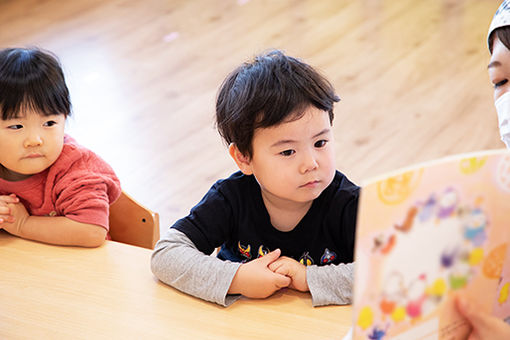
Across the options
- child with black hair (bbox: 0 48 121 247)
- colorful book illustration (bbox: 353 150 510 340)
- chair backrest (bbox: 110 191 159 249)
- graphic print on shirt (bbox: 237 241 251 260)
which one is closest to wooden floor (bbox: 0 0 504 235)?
chair backrest (bbox: 110 191 159 249)

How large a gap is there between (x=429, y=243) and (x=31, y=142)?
2.85 ft

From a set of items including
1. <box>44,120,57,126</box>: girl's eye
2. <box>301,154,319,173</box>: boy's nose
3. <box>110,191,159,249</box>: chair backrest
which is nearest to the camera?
<box>301,154,319,173</box>: boy's nose

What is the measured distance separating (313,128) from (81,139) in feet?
A: 6.28

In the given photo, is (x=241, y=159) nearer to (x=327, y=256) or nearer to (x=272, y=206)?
(x=272, y=206)

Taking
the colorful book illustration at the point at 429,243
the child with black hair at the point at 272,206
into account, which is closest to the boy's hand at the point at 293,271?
the child with black hair at the point at 272,206

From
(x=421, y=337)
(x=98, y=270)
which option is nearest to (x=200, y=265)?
(x=98, y=270)

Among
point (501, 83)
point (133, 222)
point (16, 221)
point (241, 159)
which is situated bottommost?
point (133, 222)

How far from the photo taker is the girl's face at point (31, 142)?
1.24 m

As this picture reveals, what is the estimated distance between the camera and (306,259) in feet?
3.79

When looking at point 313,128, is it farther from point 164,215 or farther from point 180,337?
point 164,215

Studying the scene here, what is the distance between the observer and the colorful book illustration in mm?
589

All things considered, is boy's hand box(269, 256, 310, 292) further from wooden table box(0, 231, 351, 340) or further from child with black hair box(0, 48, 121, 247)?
child with black hair box(0, 48, 121, 247)

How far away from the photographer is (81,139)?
2.78 m

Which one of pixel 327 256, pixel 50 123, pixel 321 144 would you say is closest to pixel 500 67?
pixel 321 144
